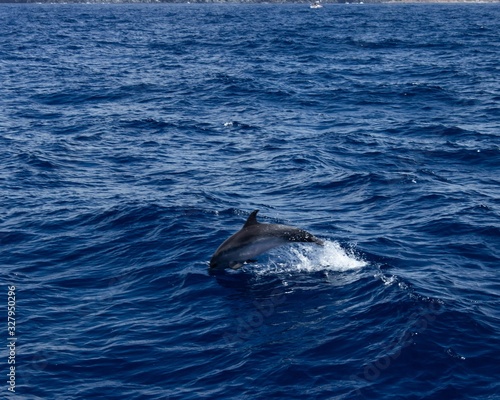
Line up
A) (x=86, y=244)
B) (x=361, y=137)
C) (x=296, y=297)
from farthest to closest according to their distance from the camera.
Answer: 1. (x=361, y=137)
2. (x=86, y=244)
3. (x=296, y=297)

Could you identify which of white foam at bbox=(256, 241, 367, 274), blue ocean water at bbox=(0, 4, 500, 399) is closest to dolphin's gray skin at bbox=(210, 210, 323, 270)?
blue ocean water at bbox=(0, 4, 500, 399)

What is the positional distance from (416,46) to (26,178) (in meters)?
61.1

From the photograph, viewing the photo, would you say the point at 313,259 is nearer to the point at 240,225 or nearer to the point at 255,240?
the point at 255,240

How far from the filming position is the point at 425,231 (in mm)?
26406

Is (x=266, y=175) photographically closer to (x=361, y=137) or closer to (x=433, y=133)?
(x=361, y=137)

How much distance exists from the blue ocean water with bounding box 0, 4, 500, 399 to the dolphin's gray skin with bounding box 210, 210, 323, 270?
0.82 m

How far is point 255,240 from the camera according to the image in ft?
72.5

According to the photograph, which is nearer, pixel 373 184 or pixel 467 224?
pixel 467 224

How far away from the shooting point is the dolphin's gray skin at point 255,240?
22109 mm

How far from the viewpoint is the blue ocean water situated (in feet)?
57.9

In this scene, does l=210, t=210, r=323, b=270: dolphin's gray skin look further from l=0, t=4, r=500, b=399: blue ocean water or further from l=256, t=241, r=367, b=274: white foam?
l=256, t=241, r=367, b=274: white foam

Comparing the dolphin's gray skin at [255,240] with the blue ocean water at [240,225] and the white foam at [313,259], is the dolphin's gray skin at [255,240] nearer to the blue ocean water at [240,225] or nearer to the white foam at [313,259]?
the blue ocean water at [240,225]

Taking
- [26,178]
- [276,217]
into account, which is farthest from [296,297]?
[26,178]

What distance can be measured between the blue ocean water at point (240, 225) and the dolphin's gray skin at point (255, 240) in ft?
2.69
